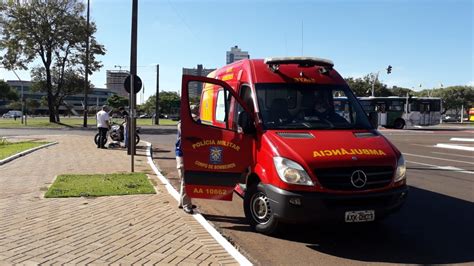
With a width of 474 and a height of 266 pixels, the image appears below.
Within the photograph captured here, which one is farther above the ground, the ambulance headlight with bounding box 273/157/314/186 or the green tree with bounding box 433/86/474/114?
the green tree with bounding box 433/86/474/114

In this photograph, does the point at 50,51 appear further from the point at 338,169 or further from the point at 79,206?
the point at 338,169

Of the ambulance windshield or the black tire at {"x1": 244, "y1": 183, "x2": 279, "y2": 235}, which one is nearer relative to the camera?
the black tire at {"x1": 244, "y1": 183, "x2": 279, "y2": 235}

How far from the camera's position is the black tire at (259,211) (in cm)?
613

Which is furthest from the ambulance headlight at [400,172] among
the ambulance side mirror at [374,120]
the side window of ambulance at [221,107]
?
the side window of ambulance at [221,107]

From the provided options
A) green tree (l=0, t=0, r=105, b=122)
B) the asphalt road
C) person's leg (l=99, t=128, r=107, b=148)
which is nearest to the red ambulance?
the asphalt road

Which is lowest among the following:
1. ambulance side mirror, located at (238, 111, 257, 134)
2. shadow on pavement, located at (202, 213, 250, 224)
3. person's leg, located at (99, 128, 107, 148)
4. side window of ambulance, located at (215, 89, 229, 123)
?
shadow on pavement, located at (202, 213, 250, 224)

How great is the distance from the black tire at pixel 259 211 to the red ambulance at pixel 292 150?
14mm

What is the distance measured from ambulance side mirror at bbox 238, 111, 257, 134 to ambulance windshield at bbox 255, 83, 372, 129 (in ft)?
0.61

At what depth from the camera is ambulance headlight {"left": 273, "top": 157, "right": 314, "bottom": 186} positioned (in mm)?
5637

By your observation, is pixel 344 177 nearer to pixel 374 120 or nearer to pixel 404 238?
pixel 404 238

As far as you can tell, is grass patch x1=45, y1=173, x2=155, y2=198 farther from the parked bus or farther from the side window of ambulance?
the parked bus

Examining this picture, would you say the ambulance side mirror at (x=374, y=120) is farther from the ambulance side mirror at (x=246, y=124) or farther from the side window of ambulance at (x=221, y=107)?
the side window of ambulance at (x=221, y=107)

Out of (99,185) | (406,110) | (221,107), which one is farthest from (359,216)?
(406,110)

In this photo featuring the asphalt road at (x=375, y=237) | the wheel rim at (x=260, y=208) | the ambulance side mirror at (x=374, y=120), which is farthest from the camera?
the ambulance side mirror at (x=374, y=120)
